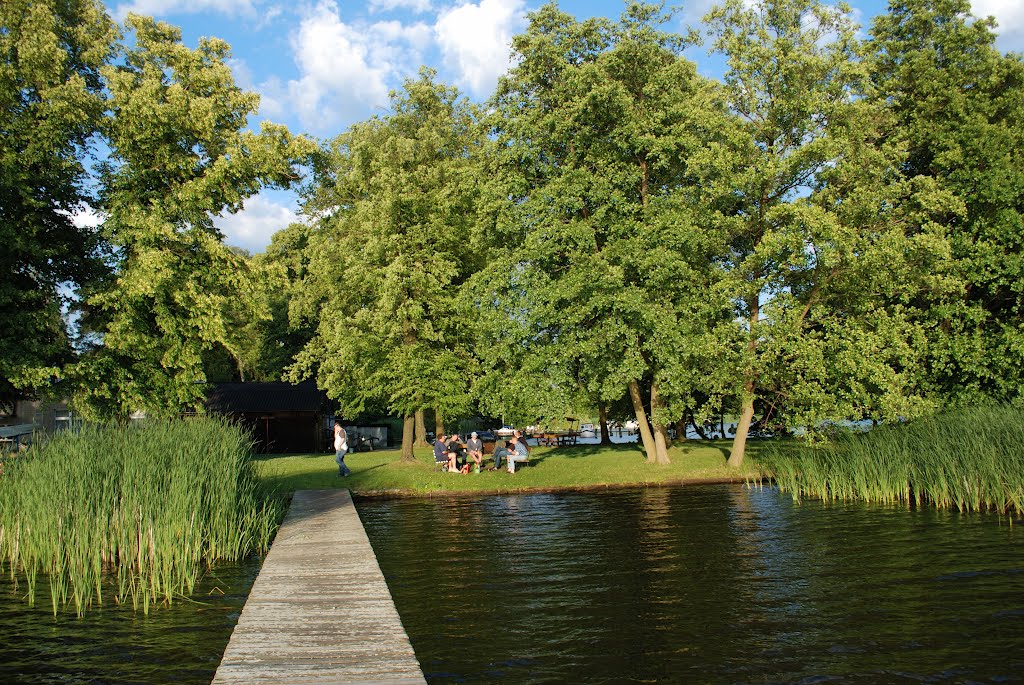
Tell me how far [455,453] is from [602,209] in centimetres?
1153

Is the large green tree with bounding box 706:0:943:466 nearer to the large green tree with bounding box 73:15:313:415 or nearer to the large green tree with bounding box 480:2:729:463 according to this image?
the large green tree with bounding box 480:2:729:463

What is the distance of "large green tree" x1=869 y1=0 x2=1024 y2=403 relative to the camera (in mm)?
26125

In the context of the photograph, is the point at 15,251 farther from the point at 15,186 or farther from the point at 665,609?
the point at 665,609

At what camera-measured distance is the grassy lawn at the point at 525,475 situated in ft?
83.8

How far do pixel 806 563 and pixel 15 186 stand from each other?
24125 millimetres

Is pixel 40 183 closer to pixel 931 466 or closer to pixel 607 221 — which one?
pixel 607 221

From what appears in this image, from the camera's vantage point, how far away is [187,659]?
8.60 metres

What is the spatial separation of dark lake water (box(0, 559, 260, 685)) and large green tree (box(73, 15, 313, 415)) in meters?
14.9

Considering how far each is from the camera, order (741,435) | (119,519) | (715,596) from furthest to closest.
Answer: (741,435), (119,519), (715,596)

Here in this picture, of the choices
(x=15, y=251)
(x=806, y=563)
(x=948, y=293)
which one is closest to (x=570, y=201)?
(x=948, y=293)

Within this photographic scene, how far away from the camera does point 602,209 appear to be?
26.9m

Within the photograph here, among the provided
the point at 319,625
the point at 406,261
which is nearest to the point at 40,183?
the point at 406,261

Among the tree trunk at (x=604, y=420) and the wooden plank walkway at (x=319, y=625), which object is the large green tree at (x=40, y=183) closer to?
the wooden plank walkway at (x=319, y=625)

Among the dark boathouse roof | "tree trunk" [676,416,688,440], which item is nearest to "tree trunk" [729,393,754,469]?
"tree trunk" [676,416,688,440]
